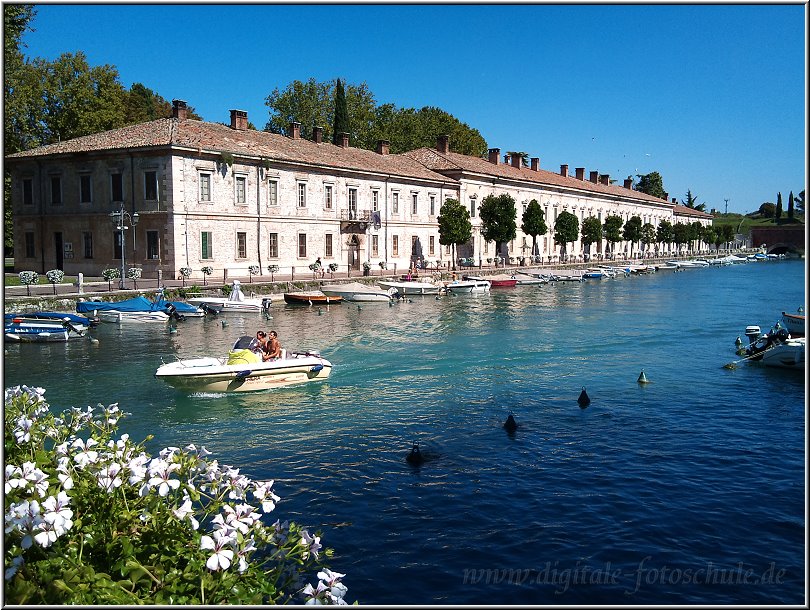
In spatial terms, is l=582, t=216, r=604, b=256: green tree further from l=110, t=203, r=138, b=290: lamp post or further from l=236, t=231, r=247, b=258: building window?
l=110, t=203, r=138, b=290: lamp post

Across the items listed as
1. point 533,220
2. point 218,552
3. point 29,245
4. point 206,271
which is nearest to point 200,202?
point 206,271

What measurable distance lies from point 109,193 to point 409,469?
3681 centimetres

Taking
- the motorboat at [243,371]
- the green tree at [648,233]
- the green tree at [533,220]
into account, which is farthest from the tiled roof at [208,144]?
the green tree at [648,233]

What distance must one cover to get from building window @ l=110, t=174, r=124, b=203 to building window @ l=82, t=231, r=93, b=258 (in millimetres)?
2881

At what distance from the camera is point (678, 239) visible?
122 metres

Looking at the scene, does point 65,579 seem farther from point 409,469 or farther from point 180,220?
point 180,220

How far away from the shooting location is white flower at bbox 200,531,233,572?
4.58m

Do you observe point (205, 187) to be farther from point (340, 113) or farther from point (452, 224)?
point (340, 113)

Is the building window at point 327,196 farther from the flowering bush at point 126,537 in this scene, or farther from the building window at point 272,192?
the flowering bush at point 126,537

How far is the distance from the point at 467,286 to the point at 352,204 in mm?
11152

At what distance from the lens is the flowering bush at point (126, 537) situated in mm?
4609

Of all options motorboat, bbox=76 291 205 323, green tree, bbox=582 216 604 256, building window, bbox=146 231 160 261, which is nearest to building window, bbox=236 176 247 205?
building window, bbox=146 231 160 261

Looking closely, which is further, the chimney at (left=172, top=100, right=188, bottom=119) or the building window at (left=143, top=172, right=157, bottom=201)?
the chimney at (left=172, top=100, right=188, bottom=119)

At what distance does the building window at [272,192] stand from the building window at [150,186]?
26.2 ft
